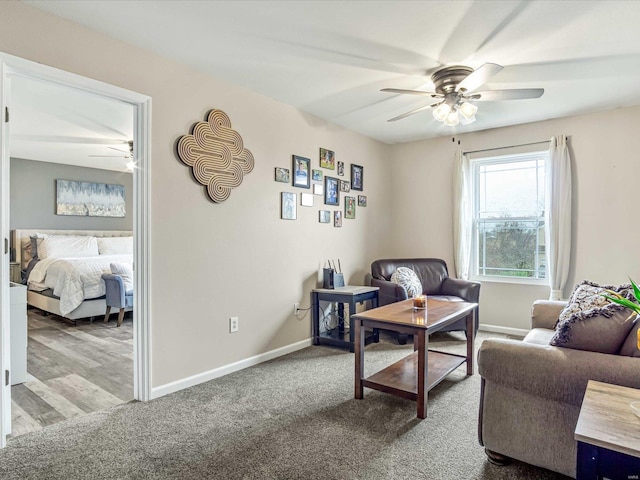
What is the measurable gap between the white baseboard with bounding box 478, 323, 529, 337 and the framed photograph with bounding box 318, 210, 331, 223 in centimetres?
227

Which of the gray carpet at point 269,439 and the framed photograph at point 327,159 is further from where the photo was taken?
the framed photograph at point 327,159

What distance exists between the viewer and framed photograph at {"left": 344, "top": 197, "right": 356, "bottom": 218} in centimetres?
446

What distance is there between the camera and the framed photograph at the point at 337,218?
4285 mm

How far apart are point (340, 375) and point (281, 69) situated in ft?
8.13

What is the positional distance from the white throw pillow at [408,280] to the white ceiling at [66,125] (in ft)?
10.1

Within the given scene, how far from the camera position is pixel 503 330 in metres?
4.34

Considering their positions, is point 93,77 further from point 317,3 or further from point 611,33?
point 611,33

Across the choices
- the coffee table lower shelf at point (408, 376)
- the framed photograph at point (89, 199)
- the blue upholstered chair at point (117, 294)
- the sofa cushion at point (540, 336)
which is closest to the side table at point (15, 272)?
the framed photograph at point (89, 199)

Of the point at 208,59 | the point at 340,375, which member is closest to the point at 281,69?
the point at 208,59

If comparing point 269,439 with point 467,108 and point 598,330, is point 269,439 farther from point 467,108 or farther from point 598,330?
point 467,108

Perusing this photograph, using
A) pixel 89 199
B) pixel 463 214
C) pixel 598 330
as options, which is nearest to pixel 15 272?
pixel 89 199

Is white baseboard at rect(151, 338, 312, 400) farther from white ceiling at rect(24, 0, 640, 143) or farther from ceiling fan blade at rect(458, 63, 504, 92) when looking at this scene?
ceiling fan blade at rect(458, 63, 504, 92)

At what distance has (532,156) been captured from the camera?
4.26m

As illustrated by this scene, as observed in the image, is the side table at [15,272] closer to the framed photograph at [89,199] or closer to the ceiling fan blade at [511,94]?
the framed photograph at [89,199]
